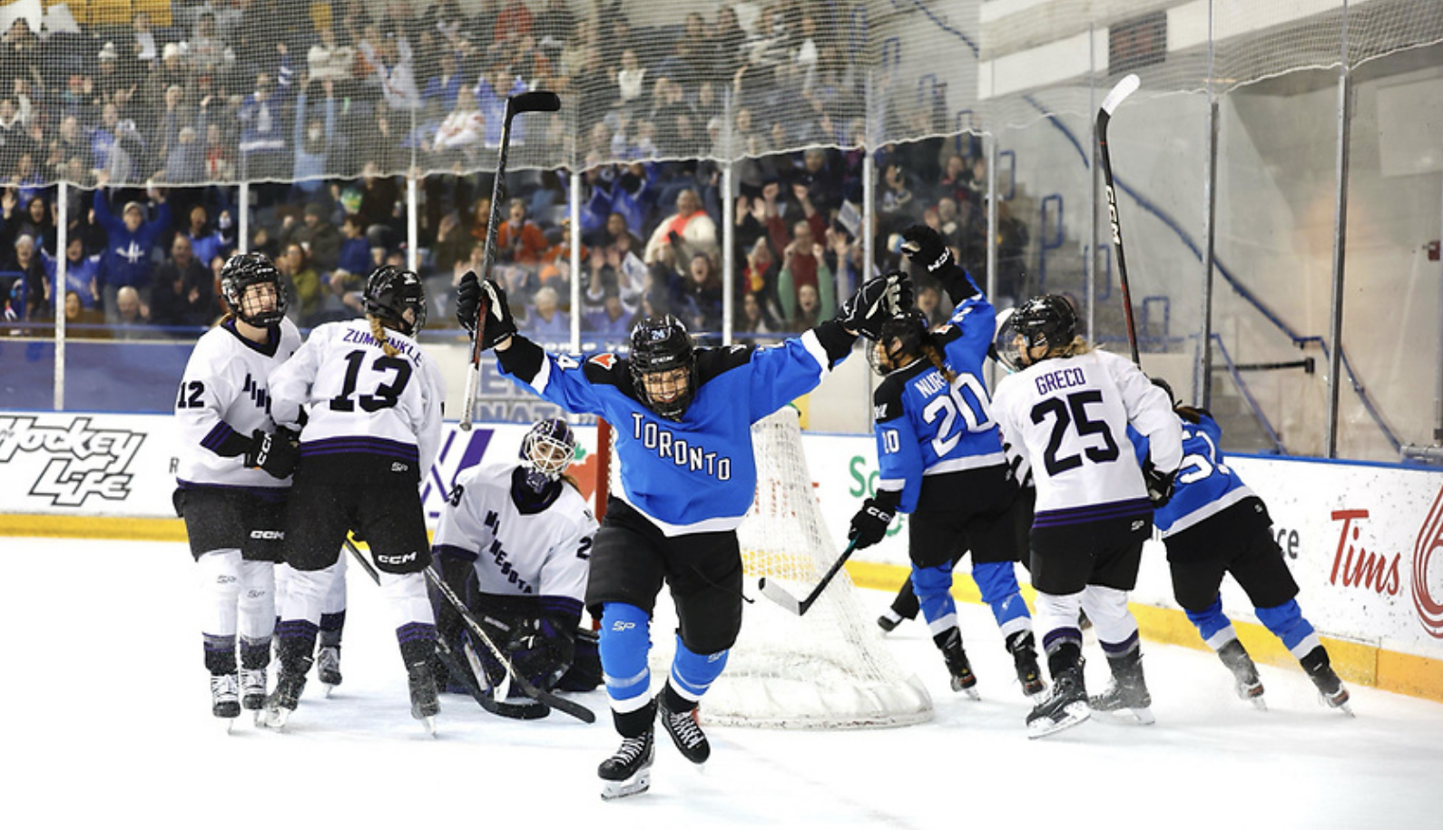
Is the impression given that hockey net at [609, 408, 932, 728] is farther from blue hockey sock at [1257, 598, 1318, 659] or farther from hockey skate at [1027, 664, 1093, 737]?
blue hockey sock at [1257, 598, 1318, 659]

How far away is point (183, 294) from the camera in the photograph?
934 centimetres

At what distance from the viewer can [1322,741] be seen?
12.6 feet

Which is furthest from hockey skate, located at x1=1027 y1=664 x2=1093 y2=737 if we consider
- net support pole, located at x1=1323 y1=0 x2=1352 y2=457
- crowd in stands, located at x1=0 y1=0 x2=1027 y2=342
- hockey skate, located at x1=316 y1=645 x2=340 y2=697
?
crowd in stands, located at x1=0 y1=0 x2=1027 y2=342

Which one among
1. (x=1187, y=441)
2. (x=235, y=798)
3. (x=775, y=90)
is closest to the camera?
(x=235, y=798)

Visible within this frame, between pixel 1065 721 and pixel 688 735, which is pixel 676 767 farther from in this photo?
pixel 1065 721

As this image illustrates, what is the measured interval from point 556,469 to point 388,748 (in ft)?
3.25

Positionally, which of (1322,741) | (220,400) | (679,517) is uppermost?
(220,400)

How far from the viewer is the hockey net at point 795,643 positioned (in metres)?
4.00

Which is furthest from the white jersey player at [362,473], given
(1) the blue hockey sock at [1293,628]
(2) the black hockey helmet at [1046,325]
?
(1) the blue hockey sock at [1293,628]

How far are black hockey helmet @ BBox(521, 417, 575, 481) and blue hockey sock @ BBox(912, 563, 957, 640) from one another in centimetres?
116

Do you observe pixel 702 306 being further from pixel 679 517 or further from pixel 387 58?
pixel 679 517

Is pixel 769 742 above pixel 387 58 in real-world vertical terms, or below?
below

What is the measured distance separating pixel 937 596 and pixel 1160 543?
1.55m

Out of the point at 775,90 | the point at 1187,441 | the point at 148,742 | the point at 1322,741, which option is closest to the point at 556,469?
the point at 148,742
